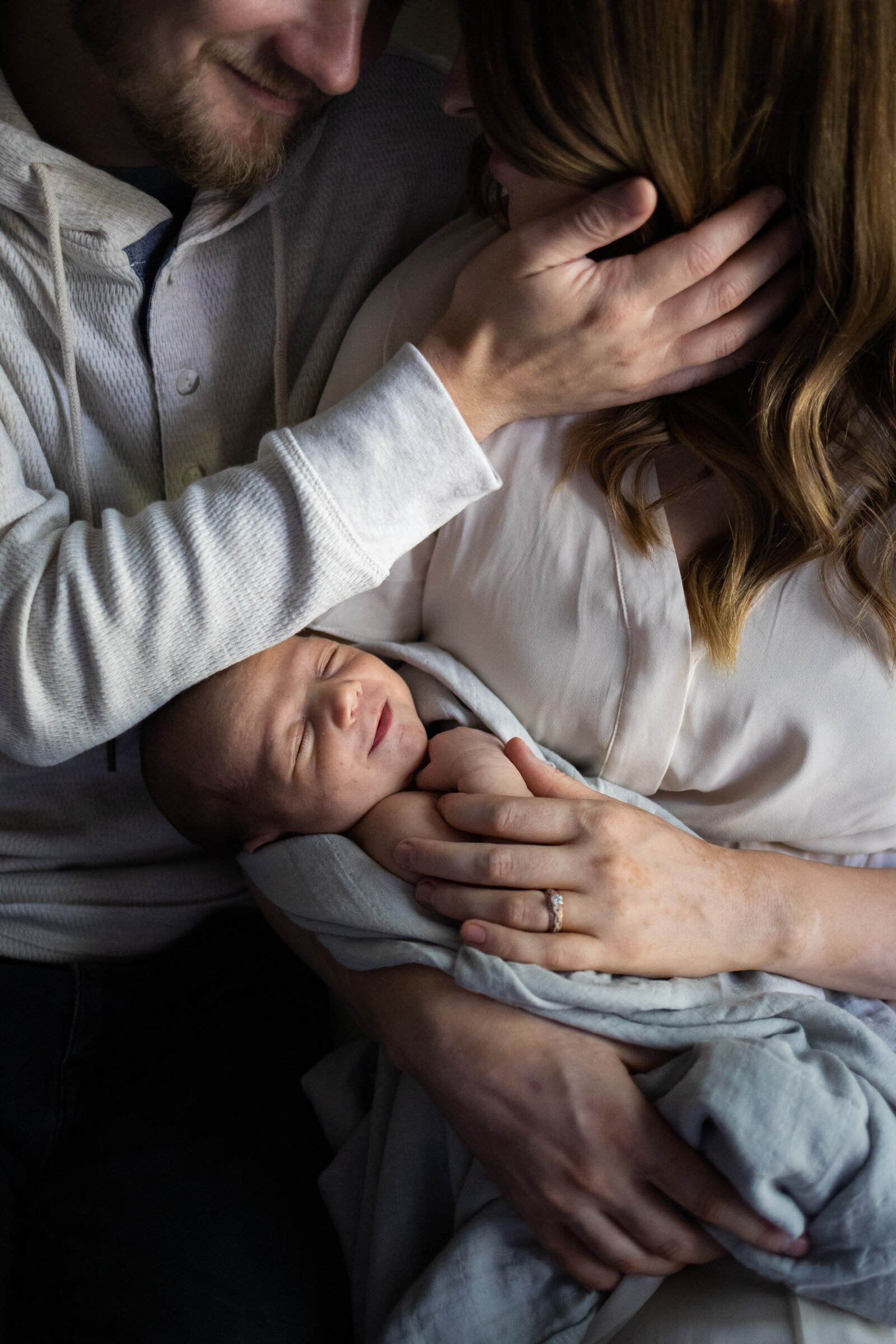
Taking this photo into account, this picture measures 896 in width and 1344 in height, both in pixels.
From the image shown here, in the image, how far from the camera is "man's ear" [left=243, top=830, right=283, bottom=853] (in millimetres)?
1170

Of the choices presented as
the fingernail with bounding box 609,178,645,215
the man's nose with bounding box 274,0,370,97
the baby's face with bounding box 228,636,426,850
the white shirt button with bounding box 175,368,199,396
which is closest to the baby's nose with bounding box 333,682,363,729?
the baby's face with bounding box 228,636,426,850

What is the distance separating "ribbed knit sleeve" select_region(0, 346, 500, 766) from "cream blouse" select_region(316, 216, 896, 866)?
99 mm

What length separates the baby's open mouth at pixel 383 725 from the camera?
1144 millimetres

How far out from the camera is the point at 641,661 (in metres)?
1.03

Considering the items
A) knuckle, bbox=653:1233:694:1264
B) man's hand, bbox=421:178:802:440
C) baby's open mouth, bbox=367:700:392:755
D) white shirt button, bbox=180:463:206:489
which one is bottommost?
knuckle, bbox=653:1233:694:1264

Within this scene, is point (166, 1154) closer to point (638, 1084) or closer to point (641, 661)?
point (638, 1084)

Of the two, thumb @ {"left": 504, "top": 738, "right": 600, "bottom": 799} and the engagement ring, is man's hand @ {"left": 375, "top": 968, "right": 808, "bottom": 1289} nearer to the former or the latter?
the engagement ring

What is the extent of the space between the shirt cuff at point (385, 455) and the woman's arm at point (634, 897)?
28cm

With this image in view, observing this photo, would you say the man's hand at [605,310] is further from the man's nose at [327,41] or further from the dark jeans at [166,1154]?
the dark jeans at [166,1154]

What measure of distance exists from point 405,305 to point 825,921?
84 cm

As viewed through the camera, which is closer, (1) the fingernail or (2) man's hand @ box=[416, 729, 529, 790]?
(1) the fingernail

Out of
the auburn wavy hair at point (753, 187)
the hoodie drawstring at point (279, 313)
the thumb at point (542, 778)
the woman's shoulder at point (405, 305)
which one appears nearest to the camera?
the auburn wavy hair at point (753, 187)

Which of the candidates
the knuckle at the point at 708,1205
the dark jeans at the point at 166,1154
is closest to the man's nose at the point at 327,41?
the dark jeans at the point at 166,1154

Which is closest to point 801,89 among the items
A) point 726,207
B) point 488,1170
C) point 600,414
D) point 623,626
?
point 726,207
